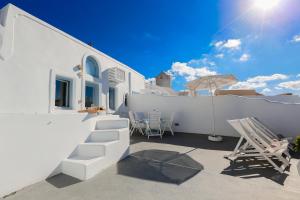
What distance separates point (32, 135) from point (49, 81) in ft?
10.0

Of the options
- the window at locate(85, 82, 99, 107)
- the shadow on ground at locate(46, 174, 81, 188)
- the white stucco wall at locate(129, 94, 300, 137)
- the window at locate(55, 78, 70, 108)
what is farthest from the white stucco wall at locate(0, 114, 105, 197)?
the white stucco wall at locate(129, 94, 300, 137)

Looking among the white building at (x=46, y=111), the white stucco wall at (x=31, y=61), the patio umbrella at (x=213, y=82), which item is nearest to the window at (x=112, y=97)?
the white building at (x=46, y=111)

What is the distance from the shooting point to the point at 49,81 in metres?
5.50

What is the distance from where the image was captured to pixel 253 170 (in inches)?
140

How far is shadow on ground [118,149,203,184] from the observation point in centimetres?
327

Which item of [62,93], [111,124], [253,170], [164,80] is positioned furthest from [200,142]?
[164,80]

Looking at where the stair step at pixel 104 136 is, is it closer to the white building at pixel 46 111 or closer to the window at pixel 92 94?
the white building at pixel 46 111

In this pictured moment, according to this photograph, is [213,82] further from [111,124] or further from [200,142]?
[111,124]

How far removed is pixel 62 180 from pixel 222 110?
7.86 metres

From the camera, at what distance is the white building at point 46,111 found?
2.89m

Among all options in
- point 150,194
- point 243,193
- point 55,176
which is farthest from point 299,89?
point 55,176

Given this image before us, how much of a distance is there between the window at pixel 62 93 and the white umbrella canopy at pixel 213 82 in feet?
19.3

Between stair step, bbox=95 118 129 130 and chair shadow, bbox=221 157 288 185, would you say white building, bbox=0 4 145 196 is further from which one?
chair shadow, bbox=221 157 288 185

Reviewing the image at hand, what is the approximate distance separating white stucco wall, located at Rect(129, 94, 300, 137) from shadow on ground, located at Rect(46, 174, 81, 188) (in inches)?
272
